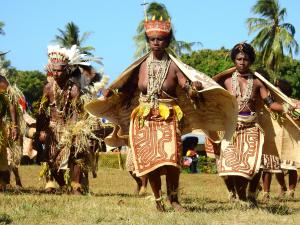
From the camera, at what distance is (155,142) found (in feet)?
23.6

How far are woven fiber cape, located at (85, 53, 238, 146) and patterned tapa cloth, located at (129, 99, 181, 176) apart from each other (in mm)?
472

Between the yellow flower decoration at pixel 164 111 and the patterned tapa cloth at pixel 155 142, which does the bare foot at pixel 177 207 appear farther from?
the yellow flower decoration at pixel 164 111

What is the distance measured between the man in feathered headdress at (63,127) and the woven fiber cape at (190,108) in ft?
3.87

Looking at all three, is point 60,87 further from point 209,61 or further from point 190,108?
point 209,61

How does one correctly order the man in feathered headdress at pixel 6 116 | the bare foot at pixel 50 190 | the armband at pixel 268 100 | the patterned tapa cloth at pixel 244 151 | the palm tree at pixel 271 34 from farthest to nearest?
1. the palm tree at pixel 271 34
2. the bare foot at pixel 50 190
3. the man in feathered headdress at pixel 6 116
4. the armband at pixel 268 100
5. the patterned tapa cloth at pixel 244 151

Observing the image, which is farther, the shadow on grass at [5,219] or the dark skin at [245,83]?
the dark skin at [245,83]

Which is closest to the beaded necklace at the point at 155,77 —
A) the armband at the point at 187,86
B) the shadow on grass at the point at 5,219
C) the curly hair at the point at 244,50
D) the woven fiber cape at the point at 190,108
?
the woven fiber cape at the point at 190,108

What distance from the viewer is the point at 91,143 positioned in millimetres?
9695

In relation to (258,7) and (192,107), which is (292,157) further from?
(258,7)

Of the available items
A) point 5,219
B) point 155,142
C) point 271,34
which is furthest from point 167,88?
point 271,34

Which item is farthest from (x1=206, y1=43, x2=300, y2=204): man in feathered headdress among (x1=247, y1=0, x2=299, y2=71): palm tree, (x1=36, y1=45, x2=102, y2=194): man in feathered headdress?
(x1=247, y1=0, x2=299, y2=71): palm tree

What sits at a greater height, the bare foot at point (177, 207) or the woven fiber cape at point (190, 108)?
the woven fiber cape at point (190, 108)

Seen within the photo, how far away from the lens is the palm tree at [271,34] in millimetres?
40594

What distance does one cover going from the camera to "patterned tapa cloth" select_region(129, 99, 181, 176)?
7.14 meters
